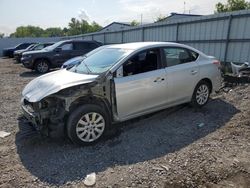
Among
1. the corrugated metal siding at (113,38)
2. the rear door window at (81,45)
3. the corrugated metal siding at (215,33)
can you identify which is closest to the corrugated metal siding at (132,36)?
the corrugated metal siding at (113,38)

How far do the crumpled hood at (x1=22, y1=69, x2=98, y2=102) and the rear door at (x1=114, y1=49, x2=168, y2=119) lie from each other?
0.56 meters

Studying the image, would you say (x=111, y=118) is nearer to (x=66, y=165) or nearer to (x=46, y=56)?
(x=66, y=165)

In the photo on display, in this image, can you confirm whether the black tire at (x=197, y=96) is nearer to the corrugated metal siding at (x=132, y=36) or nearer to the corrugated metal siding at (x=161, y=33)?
the corrugated metal siding at (x=161, y=33)

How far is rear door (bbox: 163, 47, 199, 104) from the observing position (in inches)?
197

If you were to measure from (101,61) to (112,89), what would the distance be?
84 cm

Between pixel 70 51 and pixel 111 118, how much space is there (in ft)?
31.7

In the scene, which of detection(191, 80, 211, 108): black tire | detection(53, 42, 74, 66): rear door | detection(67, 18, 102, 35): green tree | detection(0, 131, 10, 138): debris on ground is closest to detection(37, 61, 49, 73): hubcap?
detection(53, 42, 74, 66): rear door

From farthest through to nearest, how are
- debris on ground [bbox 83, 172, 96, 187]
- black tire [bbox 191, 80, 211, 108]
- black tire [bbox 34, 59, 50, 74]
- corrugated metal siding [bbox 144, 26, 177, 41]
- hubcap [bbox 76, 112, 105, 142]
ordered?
black tire [bbox 34, 59, 50, 74]
corrugated metal siding [bbox 144, 26, 177, 41]
black tire [bbox 191, 80, 211, 108]
hubcap [bbox 76, 112, 105, 142]
debris on ground [bbox 83, 172, 96, 187]

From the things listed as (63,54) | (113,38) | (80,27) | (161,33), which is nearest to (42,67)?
(63,54)

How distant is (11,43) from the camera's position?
34.4 meters

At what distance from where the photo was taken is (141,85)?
4500 millimetres

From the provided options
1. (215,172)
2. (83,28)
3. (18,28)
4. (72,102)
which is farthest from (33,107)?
(18,28)

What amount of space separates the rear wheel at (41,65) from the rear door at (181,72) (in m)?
9.28

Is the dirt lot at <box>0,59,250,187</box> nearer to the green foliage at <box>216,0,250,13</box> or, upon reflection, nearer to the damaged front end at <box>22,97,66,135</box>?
the damaged front end at <box>22,97,66,135</box>
